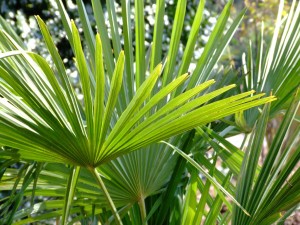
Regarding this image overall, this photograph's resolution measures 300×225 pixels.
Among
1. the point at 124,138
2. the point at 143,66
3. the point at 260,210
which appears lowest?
the point at 260,210

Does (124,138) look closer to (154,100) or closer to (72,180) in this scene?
(154,100)

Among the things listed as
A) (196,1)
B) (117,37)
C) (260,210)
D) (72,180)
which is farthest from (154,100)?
(196,1)

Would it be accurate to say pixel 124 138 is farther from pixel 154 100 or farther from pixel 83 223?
pixel 83 223

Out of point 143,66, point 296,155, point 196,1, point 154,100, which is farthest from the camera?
point 196,1

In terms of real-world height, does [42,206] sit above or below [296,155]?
above

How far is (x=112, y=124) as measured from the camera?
6.72 ft

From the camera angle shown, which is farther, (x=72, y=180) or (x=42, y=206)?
(x=42, y=206)

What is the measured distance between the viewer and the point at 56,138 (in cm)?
158

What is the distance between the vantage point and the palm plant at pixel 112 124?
4.97 ft

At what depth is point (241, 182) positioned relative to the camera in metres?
1.84

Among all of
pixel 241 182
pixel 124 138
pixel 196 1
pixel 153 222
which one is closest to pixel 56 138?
pixel 124 138

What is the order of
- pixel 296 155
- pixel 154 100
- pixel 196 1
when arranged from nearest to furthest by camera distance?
1. pixel 154 100
2. pixel 296 155
3. pixel 196 1

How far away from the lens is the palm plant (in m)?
1.51

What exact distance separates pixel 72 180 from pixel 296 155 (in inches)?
23.8
